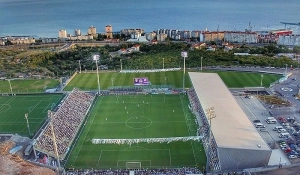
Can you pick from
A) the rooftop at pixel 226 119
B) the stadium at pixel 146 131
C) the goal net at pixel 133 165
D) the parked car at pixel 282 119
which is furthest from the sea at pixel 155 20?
the goal net at pixel 133 165

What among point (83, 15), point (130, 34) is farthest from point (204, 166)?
point (83, 15)

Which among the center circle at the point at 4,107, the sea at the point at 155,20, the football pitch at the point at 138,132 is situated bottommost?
the football pitch at the point at 138,132

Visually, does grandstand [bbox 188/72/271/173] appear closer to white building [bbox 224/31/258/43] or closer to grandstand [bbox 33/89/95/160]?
grandstand [bbox 33/89/95/160]

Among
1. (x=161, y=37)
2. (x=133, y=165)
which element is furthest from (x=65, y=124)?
(x=161, y=37)

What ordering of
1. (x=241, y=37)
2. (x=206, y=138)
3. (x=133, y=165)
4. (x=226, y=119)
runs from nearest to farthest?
1. (x=133, y=165)
2. (x=206, y=138)
3. (x=226, y=119)
4. (x=241, y=37)

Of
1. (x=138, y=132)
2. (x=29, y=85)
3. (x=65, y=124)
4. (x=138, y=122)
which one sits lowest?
(x=138, y=132)

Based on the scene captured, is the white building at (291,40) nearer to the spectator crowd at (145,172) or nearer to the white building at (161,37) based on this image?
the white building at (161,37)

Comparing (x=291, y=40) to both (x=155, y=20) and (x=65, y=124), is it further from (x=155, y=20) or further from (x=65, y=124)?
(x=155, y=20)

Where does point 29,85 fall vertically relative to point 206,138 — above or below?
above
